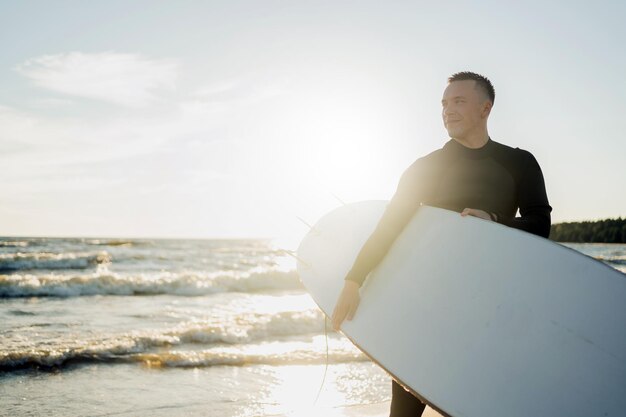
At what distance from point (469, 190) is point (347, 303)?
2.15ft

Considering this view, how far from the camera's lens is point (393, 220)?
211 centimetres

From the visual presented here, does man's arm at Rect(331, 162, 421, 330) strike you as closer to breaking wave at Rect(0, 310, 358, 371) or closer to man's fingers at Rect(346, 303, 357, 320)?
man's fingers at Rect(346, 303, 357, 320)

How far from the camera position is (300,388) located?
5395 mm

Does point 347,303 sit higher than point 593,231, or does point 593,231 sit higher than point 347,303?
point 347,303

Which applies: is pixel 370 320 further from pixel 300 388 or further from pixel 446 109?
pixel 300 388

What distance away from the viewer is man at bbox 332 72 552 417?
2.03 meters

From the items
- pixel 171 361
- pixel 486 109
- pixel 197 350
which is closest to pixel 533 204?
pixel 486 109

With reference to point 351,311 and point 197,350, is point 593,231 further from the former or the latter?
point 351,311

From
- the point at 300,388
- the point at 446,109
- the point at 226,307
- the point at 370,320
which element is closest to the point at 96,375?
the point at 300,388

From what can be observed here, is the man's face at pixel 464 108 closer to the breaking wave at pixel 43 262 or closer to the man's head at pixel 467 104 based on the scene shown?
the man's head at pixel 467 104

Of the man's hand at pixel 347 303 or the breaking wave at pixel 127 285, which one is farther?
the breaking wave at pixel 127 285

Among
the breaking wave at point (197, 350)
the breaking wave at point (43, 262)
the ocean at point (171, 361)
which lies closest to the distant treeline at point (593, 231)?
the breaking wave at point (43, 262)

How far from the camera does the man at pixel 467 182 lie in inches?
80.0

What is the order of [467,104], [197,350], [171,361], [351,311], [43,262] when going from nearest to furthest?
[467,104] < [351,311] < [171,361] < [197,350] < [43,262]
